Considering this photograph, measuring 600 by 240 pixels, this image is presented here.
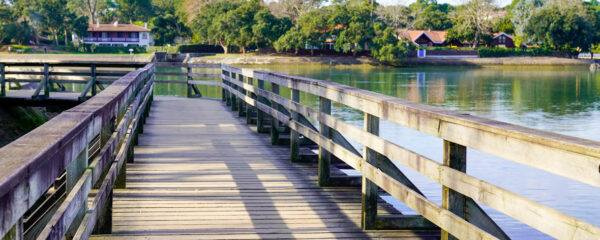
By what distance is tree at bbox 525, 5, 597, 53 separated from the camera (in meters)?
77.8

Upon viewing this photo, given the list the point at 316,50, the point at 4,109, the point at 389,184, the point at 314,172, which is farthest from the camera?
the point at 316,50

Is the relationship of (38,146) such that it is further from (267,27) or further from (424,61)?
(424,61)

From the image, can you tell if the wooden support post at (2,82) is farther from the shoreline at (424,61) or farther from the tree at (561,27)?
the tree at (561,27)

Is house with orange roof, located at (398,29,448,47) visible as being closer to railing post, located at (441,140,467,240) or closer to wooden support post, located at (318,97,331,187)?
wooden support post, located at (318,97,331,187)

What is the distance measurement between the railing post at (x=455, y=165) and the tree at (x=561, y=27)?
262 ft

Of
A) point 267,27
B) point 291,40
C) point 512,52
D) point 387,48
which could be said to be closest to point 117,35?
point 267,27

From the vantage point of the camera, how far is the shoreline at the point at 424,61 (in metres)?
73.4

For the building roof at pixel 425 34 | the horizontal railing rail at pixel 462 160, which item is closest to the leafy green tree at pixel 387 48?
the building roof at pixel 425 34

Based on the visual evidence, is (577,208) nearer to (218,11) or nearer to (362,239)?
(362,239)

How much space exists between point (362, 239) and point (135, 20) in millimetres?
113140

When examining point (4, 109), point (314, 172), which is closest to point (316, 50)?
point (4, 109)

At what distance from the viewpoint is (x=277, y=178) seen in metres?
6.32

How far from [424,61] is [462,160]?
7599 centimetres

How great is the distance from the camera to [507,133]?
9.05 ft
